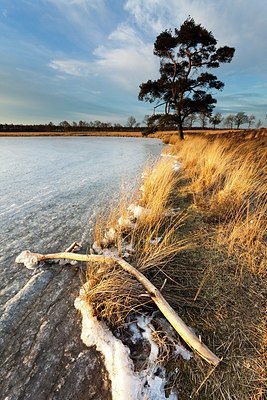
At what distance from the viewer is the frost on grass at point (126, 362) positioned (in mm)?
1204

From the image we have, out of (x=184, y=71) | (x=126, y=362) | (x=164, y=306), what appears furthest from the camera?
(x=184, y=71)

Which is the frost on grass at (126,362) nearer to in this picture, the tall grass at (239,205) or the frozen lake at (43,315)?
the frozen lake at (43,315)

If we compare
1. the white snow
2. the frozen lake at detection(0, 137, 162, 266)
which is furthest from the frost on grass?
the frozen lake at detection(0, 137, 162, 266)

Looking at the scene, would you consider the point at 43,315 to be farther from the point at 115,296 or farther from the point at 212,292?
the point at 212,292

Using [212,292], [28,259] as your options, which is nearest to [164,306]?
[212,292]

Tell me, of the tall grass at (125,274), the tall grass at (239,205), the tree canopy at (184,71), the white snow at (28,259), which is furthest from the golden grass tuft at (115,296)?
the tree canopy at (184,71)

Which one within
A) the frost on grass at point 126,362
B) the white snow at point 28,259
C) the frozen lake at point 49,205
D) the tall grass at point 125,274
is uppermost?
the tall grass at point 125,274

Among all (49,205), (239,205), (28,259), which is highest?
(239,205)

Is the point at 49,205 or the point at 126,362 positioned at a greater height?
the point at 126,362

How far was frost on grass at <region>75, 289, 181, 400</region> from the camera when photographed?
1.20 metres

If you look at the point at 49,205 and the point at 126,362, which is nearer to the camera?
the point at 126,362

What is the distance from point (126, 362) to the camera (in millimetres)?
1354

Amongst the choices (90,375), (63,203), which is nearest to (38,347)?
(90,375)

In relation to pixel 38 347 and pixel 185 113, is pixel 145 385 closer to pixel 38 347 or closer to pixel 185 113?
pixel 38 347
